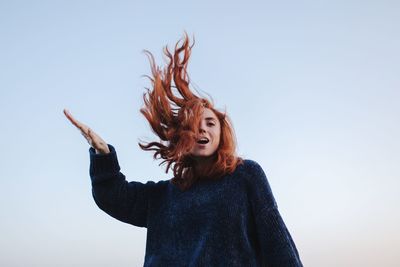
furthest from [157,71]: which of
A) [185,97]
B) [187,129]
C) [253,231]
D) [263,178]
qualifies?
[253,231]

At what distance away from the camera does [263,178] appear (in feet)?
10.0

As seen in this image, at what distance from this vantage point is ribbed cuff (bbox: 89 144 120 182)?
329 cm

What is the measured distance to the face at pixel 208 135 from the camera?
3.14 meters

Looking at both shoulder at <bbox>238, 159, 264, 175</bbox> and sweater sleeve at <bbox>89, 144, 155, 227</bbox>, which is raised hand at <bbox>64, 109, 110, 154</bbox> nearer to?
sweater sleeve at <bbox>89, 144, 155, 227</bbox>

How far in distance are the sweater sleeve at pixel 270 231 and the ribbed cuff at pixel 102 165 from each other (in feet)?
3.29

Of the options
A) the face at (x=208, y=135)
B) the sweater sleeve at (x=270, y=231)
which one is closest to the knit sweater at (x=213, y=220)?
the sweater sleeve at (x=270, y=231)

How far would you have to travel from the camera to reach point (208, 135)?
3.17 metres

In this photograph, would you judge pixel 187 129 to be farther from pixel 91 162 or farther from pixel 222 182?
pixel 91 162

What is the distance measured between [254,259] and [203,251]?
12.5 inches

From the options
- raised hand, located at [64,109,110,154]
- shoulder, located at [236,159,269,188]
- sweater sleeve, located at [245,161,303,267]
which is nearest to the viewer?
sweater sleeve, located at [245,161,303,267]

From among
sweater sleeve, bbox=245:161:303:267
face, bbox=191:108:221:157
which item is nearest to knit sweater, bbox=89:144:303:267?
sweater sleeve, bbox=245:161:303:267

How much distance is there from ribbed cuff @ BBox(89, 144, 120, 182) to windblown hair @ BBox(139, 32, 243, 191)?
25 centimetres

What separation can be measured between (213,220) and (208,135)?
0.58 meters

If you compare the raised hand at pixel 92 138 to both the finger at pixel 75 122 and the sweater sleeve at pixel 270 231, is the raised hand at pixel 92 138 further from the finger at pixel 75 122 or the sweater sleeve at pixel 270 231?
the sweater sleeve at pixel 270 231
